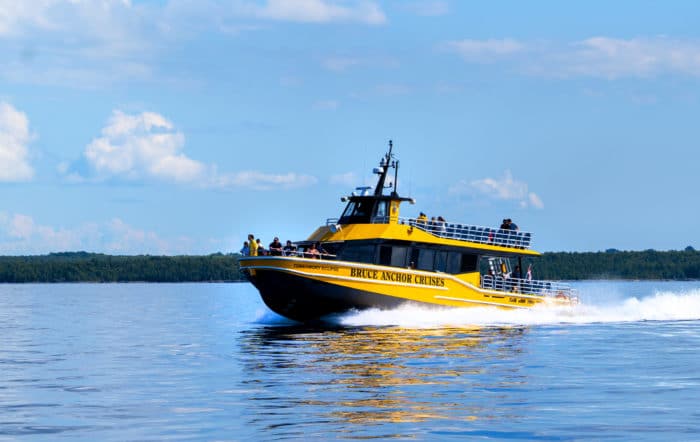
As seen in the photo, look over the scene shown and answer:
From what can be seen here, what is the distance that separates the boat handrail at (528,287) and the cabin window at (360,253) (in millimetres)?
6082

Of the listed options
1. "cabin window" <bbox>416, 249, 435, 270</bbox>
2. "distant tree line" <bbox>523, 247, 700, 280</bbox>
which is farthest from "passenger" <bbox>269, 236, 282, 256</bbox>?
"distant tree line" <bbox>523, 247, 700, 280</bbox>

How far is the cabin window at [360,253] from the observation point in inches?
1548

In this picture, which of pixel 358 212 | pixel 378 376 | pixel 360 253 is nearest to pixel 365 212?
pixel 358 212

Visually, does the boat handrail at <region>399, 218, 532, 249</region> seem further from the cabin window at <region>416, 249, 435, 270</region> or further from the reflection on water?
the reflection on water

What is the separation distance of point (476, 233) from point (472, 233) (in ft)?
0.79

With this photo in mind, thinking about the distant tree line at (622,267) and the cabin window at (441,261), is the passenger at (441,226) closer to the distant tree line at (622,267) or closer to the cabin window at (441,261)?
the cabin window at (441,261)

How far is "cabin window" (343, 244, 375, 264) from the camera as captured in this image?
129 ft

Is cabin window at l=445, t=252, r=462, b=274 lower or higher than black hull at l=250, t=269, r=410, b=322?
higher

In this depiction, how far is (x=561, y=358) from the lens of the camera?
28.5 meters

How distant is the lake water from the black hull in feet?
1.63

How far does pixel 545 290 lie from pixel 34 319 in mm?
27000

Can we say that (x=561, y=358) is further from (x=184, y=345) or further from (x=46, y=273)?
(x=46, y=273)

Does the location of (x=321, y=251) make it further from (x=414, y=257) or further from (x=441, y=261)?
(x=441, y=261)

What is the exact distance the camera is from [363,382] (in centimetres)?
2289
